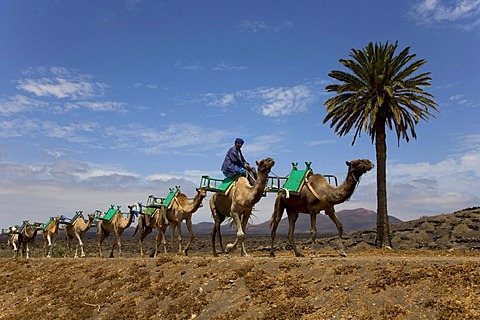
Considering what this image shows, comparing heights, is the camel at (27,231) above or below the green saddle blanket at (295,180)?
below

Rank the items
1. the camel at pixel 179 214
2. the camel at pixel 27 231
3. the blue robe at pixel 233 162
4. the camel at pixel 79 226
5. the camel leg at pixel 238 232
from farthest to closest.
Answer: the camel at pixel 27 231
the camel at pixel 79 226
the camel at pixel 179 214
the blue robe at pixel 233 162
the camel leg at pixel 238 232

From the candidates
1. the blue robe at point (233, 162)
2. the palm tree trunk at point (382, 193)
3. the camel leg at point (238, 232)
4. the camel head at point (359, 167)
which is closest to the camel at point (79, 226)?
the blue robe at point (233, 162)

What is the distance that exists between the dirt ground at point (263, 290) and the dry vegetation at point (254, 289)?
2 cm

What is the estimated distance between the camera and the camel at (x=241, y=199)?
15.1 m

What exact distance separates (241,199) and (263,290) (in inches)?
183

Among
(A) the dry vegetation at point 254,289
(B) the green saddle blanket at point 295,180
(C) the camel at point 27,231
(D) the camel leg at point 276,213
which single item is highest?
(B) the green saddle blanket at point 295,180

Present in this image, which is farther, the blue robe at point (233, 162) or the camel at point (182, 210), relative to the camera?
the camel at point (182, 210)

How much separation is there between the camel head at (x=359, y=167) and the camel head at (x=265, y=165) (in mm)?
2381

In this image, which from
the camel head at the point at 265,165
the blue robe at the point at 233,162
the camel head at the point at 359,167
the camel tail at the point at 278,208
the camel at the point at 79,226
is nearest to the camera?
the camel head at the point at 359,167

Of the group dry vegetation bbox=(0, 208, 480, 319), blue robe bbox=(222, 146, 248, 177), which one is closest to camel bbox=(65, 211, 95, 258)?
dry vegetation bbox=(0, 208, 480, 319)

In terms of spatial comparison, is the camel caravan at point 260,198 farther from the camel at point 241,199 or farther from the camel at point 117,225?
the camel at point 117,225

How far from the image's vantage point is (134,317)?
509 inches

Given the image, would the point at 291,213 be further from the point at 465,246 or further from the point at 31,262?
the point at 465,246

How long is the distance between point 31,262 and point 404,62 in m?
24.2
